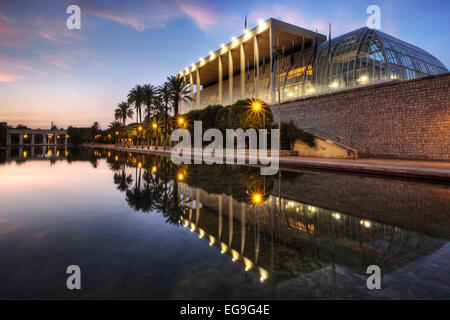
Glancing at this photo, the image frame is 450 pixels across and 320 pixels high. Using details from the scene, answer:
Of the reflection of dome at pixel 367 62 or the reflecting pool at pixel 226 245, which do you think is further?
the reflection of dome at pixel 367 62

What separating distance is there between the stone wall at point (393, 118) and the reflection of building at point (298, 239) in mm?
21151

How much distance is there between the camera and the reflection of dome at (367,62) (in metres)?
33.9

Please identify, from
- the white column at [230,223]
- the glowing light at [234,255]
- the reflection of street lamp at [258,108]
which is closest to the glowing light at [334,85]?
the reflection of street lamp at [258,108]

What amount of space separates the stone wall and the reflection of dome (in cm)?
854

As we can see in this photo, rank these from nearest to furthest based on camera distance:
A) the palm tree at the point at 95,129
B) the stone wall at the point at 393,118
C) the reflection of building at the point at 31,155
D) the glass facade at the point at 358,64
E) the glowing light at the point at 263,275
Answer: the glowing light at the point at 263,275 < the stone wall at the point at 393,118 < the reflection of building at the point at 31,155 < the glass facade at the point at 358,64 < the palm tree at the point at 95,129

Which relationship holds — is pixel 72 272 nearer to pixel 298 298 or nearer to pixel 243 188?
pixel 298 298

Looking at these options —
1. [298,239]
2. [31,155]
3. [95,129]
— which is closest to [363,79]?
[298,239]

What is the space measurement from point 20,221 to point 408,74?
43486mm

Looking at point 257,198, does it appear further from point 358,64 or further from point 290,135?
point 358,64

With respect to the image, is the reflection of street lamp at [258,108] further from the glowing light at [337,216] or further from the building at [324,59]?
the glowing light at [337,216]

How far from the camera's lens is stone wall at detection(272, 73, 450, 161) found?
69.3 ft

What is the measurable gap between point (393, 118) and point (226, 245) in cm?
2595

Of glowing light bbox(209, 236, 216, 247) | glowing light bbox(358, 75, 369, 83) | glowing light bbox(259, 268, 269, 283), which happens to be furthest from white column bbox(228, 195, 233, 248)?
glowing light bbox(358, 75, 369, 83)

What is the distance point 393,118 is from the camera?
24125 millimetres
